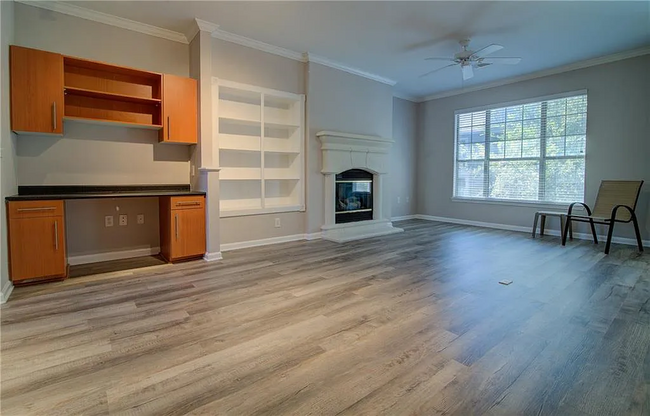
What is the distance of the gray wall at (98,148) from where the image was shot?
3398 millimetres

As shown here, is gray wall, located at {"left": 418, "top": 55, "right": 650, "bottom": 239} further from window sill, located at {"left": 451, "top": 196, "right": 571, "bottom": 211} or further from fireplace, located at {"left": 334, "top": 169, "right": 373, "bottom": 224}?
fireplace, located at {"left": 334, "top": 169, "right": 373, "bottom": 224}

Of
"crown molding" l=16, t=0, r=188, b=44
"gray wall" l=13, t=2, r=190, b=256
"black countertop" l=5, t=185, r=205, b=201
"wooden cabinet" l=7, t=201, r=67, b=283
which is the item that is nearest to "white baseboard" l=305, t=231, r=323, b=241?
"black countertop" l=5, t=185, r=205, b=201

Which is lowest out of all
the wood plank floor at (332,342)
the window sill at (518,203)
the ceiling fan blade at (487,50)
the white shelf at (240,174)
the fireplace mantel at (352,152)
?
the wood plank floor at (332,342)

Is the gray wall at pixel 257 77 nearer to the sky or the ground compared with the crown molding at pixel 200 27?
nearer to the ground

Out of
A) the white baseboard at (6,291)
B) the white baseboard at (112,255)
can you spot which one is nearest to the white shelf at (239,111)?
the white baseboard at (112,255)

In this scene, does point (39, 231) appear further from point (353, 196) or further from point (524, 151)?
point (524, 151)

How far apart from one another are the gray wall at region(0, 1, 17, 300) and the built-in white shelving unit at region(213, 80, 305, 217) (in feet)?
6.25

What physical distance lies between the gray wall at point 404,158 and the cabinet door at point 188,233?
4.44 metres

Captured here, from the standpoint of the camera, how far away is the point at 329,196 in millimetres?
5363

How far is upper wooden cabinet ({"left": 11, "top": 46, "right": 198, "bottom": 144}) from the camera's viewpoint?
3096 millimetres

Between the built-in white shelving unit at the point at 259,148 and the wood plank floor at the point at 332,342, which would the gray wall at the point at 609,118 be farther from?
the built-in white shelving unit at the point at 259,148

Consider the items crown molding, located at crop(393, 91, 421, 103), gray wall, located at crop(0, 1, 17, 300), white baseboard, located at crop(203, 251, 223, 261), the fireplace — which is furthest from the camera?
crown molding, located at crop(393, 91, 421, 103)

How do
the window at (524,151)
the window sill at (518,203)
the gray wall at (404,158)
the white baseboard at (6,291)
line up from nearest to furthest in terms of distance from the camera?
1. the white baseboard at (6,291)
2. the window at (524,151)
3. the window sill at (518,203)
4. the gray wall at (404,158)

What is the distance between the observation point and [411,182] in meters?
7.68
